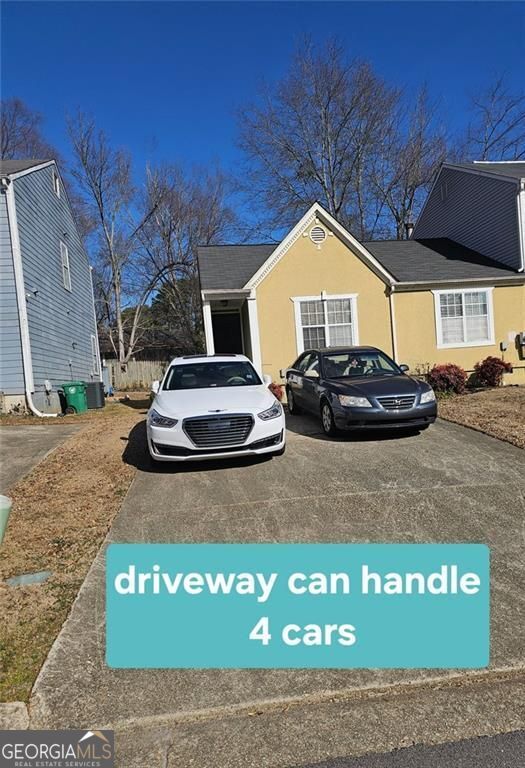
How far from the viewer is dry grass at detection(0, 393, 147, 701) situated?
10.1 feet

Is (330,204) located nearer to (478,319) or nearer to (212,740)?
(478,319)

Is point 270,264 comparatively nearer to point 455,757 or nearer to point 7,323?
point 7,323

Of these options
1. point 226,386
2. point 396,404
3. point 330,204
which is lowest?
point 396,404

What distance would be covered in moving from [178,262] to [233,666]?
30.8 metres

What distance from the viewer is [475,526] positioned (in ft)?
15.2

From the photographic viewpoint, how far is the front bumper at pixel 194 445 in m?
6.55

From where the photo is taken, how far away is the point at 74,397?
47.7 ft

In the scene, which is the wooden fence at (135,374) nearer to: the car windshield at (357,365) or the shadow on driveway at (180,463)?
the car windshield at (357,365)

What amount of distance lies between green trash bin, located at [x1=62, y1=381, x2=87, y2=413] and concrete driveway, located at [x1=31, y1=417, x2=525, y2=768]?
373 inches

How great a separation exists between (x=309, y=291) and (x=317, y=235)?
168 cm

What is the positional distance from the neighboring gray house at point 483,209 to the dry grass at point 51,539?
14.2 m

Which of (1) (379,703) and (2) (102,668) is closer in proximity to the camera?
(1) (379,703)

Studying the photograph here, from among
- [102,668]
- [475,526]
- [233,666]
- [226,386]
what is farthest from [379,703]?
[226,386]

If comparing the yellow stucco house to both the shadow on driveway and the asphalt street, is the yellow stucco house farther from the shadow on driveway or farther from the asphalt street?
the asphalt street
